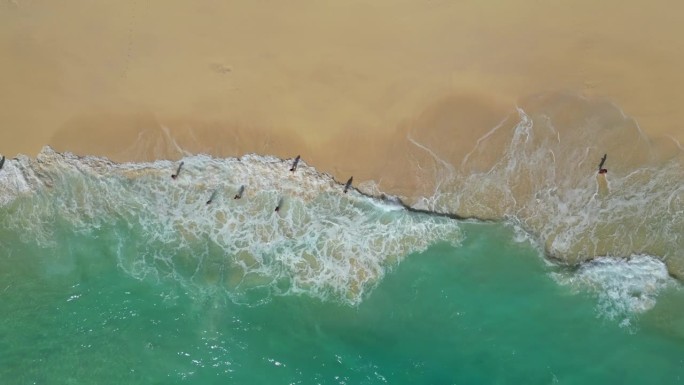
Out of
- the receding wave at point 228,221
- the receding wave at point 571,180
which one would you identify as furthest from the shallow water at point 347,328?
the receding wave at point 571,180

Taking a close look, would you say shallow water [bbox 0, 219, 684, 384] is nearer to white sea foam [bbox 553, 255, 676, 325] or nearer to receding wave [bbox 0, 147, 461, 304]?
white sea foam [bbox 553, 255, 676, 325]

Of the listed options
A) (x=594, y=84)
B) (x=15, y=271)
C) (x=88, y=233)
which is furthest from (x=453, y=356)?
(x=15, y=271)

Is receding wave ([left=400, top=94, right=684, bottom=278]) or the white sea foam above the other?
receding wave ([left=400, top=94, right=684, bottom=278])

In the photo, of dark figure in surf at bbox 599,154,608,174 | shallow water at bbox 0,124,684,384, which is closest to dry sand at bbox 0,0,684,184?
shallow water at bbox 0,124,684,384

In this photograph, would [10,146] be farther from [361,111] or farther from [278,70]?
[361,111]

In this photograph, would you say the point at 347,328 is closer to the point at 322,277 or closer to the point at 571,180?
the point at 322,277
